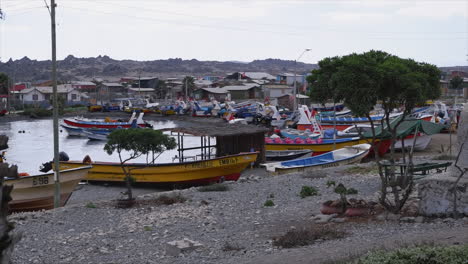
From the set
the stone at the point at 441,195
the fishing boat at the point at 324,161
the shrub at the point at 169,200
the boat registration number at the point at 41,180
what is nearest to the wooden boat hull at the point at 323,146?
the fishing boat at the point at 324,161

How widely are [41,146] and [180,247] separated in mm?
42201

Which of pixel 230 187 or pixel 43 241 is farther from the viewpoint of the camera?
pixel 230 187

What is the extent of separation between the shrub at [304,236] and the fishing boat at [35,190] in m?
11.5

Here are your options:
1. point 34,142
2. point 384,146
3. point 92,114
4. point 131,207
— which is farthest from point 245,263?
point 92,114

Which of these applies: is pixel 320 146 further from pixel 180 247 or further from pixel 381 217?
pixel 180 247

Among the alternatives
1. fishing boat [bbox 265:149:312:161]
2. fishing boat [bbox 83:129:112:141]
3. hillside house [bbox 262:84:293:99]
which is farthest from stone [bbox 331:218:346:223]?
hillside house [bbox 262:84:293:99]

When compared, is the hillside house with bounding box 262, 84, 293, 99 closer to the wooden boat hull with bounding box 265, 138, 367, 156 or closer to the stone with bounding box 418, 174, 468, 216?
the wooden boat hull with bounding box 265, 138, 367, 156

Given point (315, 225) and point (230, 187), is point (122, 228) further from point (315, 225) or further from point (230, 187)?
point (230, 187)

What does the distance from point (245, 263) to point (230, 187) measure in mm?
10657

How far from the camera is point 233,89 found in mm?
100750

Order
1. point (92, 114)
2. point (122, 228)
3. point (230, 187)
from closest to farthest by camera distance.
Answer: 1. point (122, 228)
2. point (230, 187)
3. point (92, 114)

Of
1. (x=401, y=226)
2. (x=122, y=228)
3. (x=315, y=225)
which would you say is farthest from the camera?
(x=122, y=228)

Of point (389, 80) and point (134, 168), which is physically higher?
point (389, 80)

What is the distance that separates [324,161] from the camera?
89.9ft
